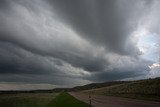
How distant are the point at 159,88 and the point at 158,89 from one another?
57cm

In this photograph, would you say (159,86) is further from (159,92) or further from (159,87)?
(159,92)

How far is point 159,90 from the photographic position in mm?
54156

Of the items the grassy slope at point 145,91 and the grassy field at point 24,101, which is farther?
the grassy slope at point 145,91

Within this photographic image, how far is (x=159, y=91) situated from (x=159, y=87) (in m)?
3.93

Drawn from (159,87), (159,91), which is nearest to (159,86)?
(159,87)

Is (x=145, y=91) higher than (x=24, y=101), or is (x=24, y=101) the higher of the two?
(x=145, y=91)

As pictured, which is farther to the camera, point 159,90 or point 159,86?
point 159,86

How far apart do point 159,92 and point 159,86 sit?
237 inches

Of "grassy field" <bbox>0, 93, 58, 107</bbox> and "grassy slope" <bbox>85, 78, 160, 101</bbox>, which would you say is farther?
"grassy slope" <bbox>85, 78, 160, 101</bbox>

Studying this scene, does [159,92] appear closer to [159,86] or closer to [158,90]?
[158,90]

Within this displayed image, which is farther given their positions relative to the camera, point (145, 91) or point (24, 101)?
point (145, 91)

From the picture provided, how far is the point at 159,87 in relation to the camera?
56.9 meters

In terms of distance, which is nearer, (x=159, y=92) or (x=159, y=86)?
(x=159, y=92)

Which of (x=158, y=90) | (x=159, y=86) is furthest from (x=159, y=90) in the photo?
(x=159, y=86)
